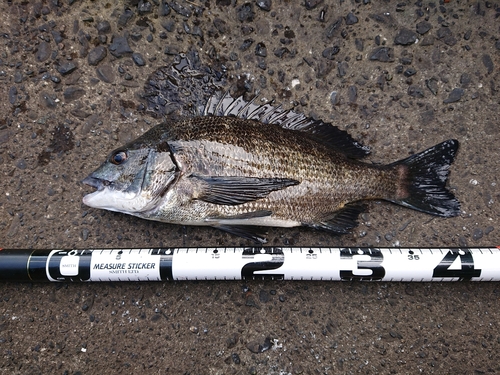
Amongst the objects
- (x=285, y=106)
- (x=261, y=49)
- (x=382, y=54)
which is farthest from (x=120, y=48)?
(x=382, y=54)

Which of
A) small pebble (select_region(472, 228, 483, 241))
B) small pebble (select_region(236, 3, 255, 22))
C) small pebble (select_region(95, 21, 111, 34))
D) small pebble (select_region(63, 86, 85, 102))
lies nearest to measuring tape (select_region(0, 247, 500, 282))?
small pebble (select_region(472, 228, 483, 241))

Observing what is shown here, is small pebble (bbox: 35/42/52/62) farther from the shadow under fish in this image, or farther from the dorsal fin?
the dorsal fin

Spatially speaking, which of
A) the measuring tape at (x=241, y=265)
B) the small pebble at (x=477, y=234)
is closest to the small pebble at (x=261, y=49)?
the measuring tape at (x=241, y=265)

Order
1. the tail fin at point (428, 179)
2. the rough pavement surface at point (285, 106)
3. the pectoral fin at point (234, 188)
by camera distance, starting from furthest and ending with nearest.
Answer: the tail fin at point (428, 179), the rough pavement surface at point (285, 106), the pectoral fin at point (234, 188)

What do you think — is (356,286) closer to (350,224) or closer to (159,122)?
(350,224)

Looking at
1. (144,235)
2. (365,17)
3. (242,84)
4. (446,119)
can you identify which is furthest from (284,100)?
(144,235)

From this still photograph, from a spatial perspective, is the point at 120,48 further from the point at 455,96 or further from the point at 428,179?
the point at 455,96

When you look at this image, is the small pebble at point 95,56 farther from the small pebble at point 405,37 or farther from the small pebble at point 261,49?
the small pebble at point 405,37
